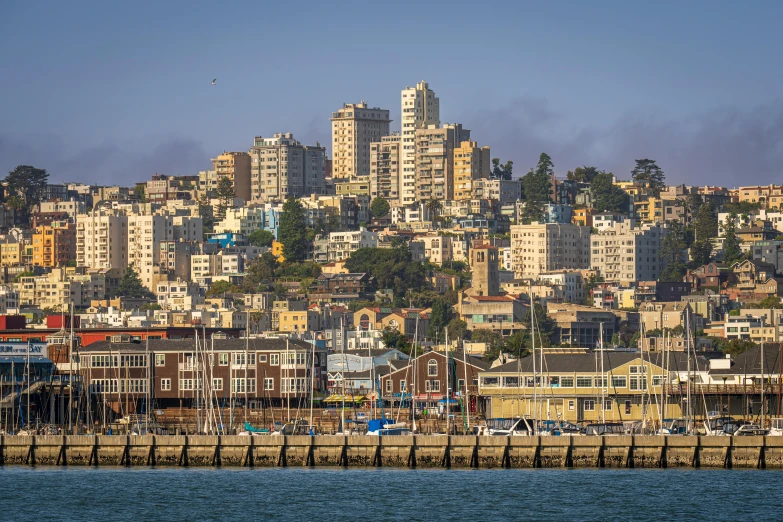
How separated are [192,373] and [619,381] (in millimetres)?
27287

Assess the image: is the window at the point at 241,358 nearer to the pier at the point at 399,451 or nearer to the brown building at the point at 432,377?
Answer: the brown building at the point at 432,377

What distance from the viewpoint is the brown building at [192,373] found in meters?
110

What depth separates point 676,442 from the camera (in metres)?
77.5

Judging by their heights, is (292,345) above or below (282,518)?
above

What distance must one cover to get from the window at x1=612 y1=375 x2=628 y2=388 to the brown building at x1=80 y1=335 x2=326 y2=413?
19.6 m

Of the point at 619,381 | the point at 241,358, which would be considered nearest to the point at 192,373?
the point at 241,358

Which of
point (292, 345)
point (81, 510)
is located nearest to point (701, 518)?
point (81, 510)

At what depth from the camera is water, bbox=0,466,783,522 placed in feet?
227

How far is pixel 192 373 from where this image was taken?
112 metres

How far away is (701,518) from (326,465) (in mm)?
19133

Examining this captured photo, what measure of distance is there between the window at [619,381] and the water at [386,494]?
881 inches

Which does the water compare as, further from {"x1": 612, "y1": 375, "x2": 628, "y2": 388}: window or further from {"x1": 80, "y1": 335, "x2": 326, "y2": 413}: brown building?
{"x1": 80, "y1": 335, "x2": 326, "y2": 413}: brown building

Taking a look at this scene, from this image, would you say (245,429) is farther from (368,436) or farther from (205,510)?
(205,510)

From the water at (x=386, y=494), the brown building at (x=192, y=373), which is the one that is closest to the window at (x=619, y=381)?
the brown building at (x=192, y=373)
